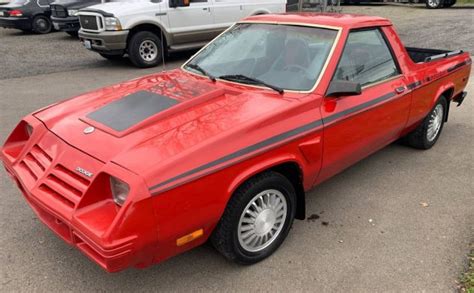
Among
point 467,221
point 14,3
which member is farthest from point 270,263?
point 14,3

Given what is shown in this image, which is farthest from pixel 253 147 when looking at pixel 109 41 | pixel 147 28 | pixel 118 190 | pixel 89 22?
pixel 89 22

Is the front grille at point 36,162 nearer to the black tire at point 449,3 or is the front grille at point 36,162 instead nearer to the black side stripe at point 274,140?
the black side stripe at point 274,140

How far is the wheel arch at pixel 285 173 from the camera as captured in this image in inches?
103

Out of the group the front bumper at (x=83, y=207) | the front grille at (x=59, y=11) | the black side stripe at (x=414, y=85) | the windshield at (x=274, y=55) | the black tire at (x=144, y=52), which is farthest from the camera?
the front grille at (x=59, y=11)

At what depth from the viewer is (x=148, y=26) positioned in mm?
9406

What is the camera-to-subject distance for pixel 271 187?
2885 millimetres

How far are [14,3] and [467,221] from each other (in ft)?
51.7

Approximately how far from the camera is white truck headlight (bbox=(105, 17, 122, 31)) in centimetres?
891

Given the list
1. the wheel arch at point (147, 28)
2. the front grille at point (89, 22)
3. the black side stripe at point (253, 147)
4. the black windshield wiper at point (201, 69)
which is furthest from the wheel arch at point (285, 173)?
the front grille at point (89, 22)

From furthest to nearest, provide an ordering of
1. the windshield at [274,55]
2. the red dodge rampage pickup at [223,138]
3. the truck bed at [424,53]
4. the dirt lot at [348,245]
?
1. the truck bed at [424,53]
2. the windshield at [274,55]
3. the dirt lot at [348,245]
4. the red dodge rampage pickup at [223,138]

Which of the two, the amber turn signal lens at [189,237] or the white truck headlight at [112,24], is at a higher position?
the white truck headlight at [112,24]

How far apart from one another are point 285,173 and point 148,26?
7366 millimetres

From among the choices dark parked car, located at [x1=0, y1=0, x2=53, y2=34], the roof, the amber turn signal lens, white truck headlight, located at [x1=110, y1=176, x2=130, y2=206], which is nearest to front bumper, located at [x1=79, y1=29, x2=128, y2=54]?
the roof

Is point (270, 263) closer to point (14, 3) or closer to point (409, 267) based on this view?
point (409, 267)
